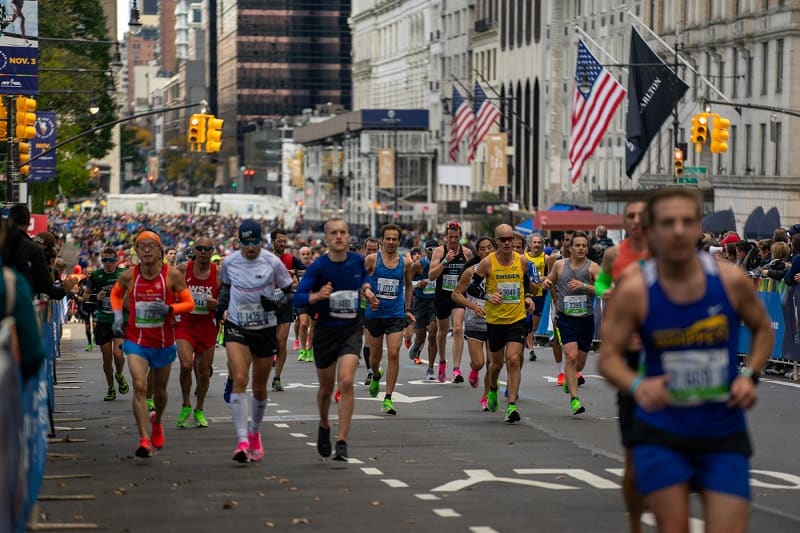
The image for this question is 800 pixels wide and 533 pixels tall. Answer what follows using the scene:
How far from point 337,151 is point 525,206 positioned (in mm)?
55917

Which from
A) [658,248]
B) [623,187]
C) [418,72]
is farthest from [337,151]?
[658,248]

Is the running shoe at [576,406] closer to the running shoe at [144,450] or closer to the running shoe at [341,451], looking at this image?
the running shoe at [341,451]

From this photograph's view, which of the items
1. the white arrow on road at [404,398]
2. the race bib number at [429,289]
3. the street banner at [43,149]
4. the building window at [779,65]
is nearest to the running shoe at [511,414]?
the white arrow on road at [404,398]

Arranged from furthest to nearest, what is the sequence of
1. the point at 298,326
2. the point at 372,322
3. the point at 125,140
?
the point at 125,140, the point at 298,326, the point at 372,322

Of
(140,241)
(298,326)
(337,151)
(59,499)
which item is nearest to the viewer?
(59,499)

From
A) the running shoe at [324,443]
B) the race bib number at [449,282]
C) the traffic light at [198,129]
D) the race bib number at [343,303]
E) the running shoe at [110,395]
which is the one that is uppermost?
the traffic light at [198,129]

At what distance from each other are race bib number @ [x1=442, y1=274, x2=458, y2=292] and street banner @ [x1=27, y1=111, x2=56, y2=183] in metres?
24.1

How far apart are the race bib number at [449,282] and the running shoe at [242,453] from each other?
9.09 meters

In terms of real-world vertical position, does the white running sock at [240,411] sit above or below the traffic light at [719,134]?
below

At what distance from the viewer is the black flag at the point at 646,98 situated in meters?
46.9

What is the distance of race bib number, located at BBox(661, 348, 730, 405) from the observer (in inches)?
267

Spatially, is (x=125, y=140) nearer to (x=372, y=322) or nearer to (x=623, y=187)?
(x=623, y=187)

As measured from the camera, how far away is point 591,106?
156 ft

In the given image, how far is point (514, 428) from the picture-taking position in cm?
1619
